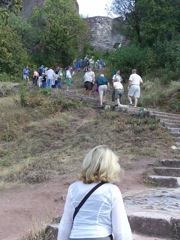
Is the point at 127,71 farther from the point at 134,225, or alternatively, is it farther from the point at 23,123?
the point at 134,225

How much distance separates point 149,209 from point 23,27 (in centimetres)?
3659

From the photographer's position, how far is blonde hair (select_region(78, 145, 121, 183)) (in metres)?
3.36

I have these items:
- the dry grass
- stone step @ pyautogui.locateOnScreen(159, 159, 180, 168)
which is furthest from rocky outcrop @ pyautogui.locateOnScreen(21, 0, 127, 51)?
stone step @ pyautogui.locateOnScreen(159, 159, 180, 168)

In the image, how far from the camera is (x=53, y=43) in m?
40.2

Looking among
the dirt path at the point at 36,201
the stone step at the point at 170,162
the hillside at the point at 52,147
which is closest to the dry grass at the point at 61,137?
the hillside at the point at 52,147

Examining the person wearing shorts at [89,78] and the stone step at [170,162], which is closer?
the stone step at [170,162]

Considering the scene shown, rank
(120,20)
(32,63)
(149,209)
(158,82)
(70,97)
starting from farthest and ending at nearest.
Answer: (32,63), (120,20), (158,82), (70,97), (149,209)

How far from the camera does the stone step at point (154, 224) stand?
5499 millimetres

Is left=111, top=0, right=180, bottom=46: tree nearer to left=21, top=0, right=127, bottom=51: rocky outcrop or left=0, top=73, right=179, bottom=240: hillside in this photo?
left=0, top=73, right=179, bottom=240: hillside

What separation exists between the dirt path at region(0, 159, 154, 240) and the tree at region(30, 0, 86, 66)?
29841 mm

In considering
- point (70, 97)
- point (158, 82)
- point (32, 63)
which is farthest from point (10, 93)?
point (32, 63)

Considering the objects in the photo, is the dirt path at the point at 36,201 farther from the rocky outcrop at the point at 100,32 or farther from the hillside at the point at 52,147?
the rocky outcrop at the point at 100,32

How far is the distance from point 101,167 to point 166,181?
20.2 feet

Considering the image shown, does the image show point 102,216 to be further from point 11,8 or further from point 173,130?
point 11,8
